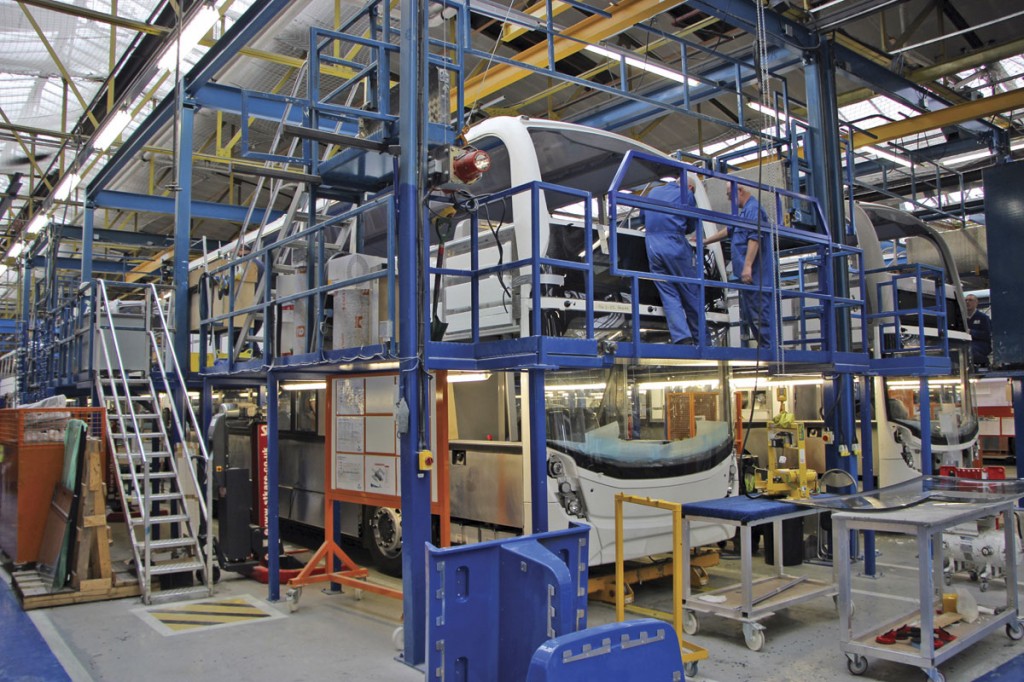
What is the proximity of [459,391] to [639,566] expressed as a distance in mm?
2303

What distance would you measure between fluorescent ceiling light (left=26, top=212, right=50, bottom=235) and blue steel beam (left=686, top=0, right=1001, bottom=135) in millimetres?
12877

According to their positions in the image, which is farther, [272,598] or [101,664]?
[272,598]

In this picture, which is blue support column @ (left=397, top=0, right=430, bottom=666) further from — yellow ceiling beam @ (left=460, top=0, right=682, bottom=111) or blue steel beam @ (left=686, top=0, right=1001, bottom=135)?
blue steel beam @ (left=686, top=0, right=1001, bottom=135)

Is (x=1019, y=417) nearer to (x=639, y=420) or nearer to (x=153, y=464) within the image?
(x=639, y=420)

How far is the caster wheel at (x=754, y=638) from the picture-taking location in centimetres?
583

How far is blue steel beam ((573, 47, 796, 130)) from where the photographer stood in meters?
9.62

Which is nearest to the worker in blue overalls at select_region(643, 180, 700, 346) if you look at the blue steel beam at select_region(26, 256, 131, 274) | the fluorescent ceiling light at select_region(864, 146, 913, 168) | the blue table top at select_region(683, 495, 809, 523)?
the blue table top at select_region(683, 495, 809, 523)

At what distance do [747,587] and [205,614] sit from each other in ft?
14.7

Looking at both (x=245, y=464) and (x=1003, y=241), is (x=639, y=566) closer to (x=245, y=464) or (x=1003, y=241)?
(x=245, y=464)

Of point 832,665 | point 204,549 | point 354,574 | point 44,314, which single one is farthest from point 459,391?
point 44,314

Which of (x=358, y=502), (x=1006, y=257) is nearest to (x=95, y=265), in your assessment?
(x=358, y=502)

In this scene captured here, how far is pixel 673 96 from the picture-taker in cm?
1089

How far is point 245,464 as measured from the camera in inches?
428

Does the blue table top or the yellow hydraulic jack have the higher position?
the yellow hydraulic jack
